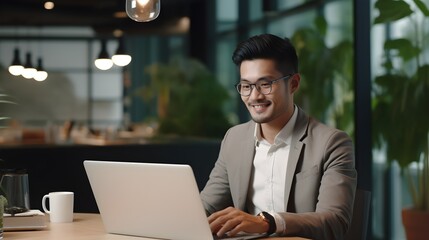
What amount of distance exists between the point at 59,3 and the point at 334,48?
2103 mm

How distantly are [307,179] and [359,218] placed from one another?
9.6 inches

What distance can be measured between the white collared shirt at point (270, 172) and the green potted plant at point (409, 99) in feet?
8.67

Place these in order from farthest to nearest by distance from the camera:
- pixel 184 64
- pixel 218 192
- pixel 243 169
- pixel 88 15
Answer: pixel 184 64 < pixel 88 15 < pixel 218 192 < pixel 243 169

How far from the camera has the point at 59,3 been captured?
609 centimetres

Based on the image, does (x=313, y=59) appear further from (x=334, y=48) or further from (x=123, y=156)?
(x=123, y=156)

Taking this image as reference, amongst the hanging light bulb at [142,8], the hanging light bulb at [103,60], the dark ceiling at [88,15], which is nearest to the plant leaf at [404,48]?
the dark ceiling at [88,15]

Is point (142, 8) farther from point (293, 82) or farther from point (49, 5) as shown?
point (49, 5)

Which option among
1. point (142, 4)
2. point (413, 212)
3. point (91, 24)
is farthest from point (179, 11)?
point (142, 4)

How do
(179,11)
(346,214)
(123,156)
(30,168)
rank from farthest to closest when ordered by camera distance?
(179,11) < (123,156) < (30,168) < (346,214)

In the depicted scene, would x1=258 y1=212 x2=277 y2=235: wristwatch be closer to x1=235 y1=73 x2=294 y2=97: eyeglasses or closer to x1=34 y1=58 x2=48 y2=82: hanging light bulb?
x1=235 y1=73 x2=294 y2=97: eyeglasses

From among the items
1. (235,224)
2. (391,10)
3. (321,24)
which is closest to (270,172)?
(235,224)

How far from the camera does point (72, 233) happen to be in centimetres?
283

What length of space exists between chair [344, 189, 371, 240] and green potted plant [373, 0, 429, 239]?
266cm

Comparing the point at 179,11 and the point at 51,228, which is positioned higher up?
the point at 179,11
